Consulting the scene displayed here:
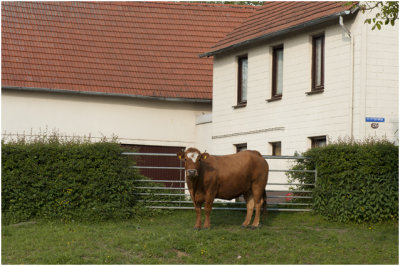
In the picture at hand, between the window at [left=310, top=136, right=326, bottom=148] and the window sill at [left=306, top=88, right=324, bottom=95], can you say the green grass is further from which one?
the window sill at [left=306, top=88, right=324, bottom=95]

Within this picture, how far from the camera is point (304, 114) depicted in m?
22.8

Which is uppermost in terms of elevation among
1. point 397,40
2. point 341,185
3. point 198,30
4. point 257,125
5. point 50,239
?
point 198,30

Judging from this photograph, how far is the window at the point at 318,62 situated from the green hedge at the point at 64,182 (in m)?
7.46

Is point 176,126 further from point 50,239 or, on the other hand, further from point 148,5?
point 50,239

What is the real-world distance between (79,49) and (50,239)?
1647 centimetres

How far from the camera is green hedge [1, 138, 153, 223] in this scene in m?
17.1

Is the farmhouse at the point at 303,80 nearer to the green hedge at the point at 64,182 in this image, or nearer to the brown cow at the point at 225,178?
the brown cow at the point at 225,178

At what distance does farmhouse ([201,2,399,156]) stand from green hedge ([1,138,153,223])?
6.68 metres

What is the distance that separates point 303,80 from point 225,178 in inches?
325

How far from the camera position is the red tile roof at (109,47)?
2859cm

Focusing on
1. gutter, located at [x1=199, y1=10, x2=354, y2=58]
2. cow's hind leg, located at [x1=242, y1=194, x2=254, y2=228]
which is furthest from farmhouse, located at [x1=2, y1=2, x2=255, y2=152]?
cow's hind leg, located at [x1=242, y1=194, x2=254, y2=228]

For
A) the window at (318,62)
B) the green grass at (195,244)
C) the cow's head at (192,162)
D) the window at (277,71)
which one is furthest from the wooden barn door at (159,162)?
the cow's head at (192,162)

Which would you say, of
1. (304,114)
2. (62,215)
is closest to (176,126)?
(304,114)

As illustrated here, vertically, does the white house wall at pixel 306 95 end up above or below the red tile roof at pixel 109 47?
below
